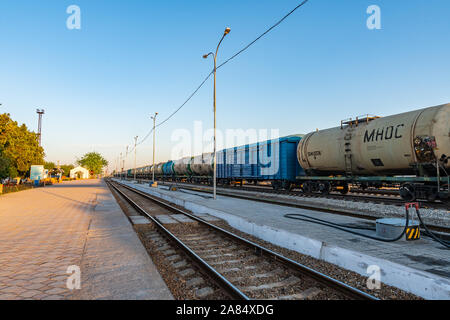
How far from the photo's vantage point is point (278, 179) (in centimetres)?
1992

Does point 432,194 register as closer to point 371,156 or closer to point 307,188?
point 371,156

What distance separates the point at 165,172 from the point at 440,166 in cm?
4760

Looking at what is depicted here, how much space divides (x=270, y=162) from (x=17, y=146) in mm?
32617

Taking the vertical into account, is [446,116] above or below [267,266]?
above

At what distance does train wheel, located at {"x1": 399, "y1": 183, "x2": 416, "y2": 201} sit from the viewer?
38.3 feet

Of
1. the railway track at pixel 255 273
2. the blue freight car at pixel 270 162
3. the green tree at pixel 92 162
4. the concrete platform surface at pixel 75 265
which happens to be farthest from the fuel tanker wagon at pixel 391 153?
the green tree at pixel 92 162

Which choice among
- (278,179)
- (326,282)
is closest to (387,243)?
(326,282)

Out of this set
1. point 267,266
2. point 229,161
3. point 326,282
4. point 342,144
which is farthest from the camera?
point 229,161

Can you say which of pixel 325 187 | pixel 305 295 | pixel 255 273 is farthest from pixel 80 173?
pixel 305 295

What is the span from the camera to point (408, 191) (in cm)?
1184

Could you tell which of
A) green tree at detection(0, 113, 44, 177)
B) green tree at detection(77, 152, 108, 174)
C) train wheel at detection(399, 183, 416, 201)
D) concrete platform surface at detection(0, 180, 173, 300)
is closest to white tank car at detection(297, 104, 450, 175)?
train wheel at detection(399, 183, 416, 201)

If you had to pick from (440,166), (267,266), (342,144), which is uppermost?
(342,144)

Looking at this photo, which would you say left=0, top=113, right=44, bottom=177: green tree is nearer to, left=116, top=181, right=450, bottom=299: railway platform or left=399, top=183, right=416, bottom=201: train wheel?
left=116, top=181, right=450, bottom=299: railway platform
